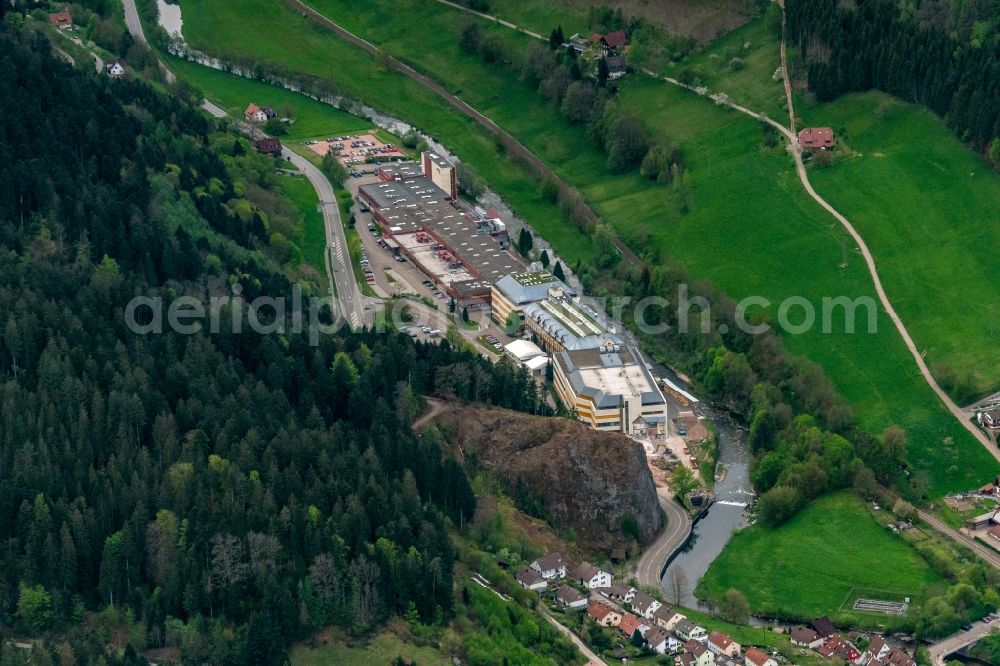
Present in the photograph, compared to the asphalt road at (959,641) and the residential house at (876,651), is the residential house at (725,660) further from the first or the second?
the asphalt road at (959,641)

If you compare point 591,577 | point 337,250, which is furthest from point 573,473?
point 337,250

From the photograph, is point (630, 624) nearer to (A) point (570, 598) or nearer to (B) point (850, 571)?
(A) point (570, 598)

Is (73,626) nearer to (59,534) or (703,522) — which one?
(59,534)

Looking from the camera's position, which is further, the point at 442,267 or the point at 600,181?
the point at 600,181

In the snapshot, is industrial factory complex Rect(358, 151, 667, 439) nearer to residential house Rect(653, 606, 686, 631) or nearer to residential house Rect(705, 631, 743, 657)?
residential house Rect(653, 606, 686, 631)

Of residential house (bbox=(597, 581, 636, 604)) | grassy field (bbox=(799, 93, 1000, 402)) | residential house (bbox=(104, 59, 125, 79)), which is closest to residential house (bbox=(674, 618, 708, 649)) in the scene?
residential house (bbox=(597, 581, 636, 604))

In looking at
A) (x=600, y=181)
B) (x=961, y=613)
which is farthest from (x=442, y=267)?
(x=961, y=613)
